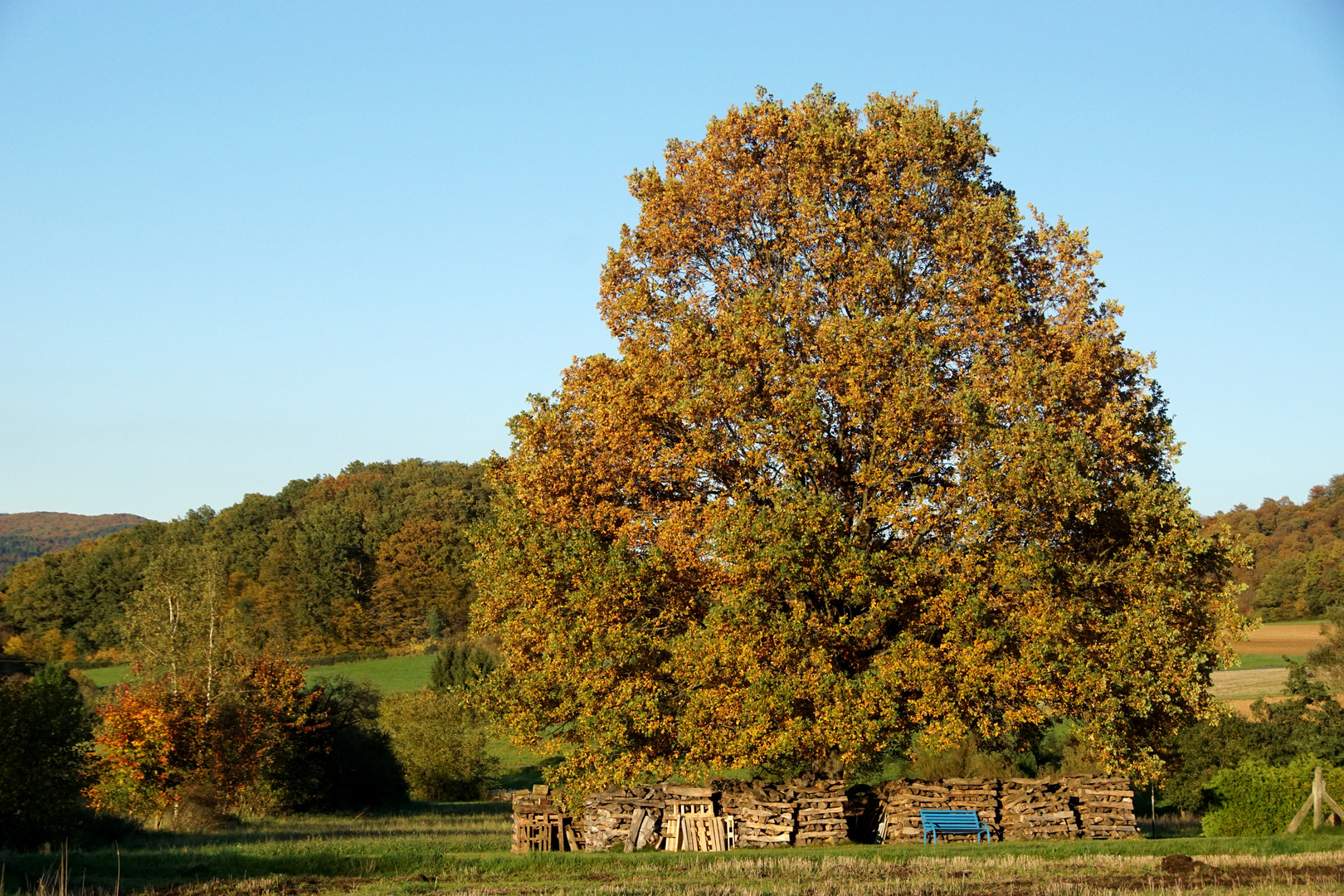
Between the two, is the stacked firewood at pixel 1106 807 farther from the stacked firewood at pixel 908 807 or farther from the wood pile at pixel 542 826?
the wood pile at pixel 542 826

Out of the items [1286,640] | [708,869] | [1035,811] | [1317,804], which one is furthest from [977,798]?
[1286,640]

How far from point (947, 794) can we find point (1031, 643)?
16.1 feet

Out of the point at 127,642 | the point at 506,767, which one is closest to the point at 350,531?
the point at 506,767

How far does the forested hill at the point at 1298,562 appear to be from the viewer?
3157 inches

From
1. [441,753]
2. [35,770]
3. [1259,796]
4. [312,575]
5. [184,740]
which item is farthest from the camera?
[312,575]

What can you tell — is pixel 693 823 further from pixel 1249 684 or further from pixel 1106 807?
pixel 1249 684

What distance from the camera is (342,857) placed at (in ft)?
65.8

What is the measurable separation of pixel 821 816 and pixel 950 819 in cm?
288

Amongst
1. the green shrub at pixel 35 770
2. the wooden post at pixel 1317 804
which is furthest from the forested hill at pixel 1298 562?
the green shrub at pixel 35 770

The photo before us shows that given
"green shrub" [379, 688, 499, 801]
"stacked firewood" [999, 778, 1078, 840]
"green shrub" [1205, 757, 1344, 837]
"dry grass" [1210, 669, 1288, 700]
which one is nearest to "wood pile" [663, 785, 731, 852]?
"stacked firewood" [999, 778, 1078, 840]

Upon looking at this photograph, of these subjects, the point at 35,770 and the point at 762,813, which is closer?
the point at 762,813

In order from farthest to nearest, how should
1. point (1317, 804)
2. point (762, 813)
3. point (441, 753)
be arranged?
point (441, 753), point (1317, 804), point (762, 813)

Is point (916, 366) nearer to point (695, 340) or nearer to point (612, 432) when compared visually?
point (695, 340)

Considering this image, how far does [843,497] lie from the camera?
24969mm
